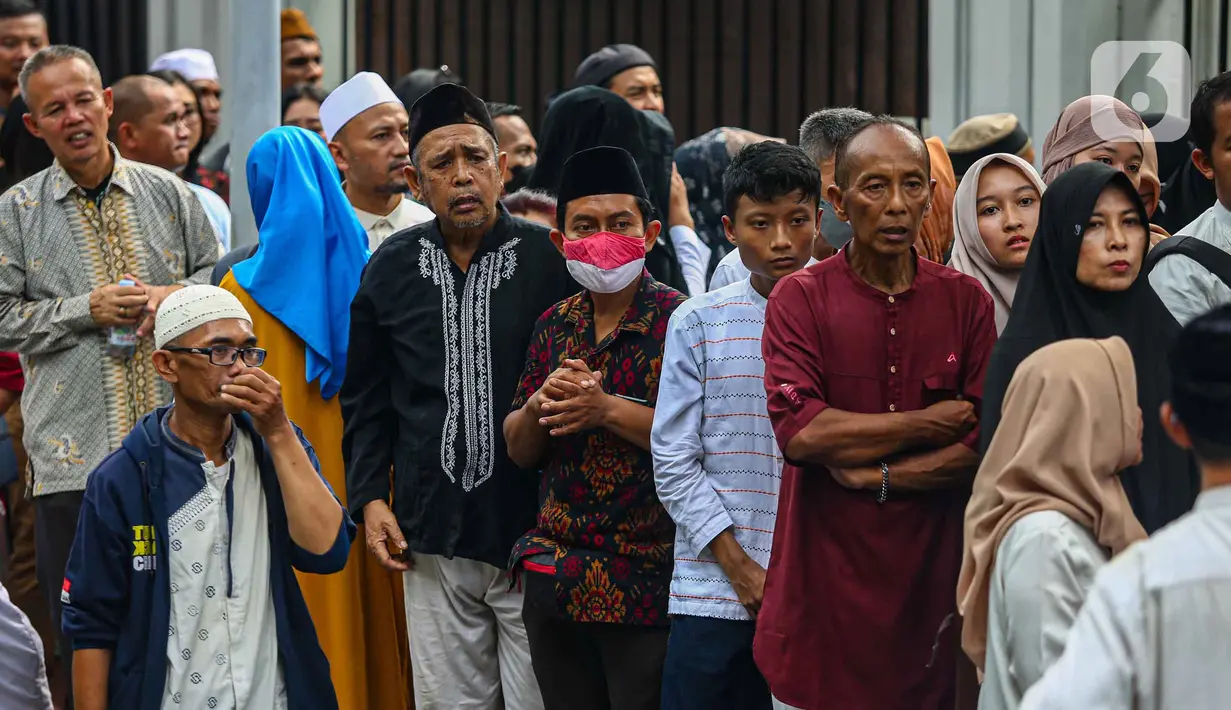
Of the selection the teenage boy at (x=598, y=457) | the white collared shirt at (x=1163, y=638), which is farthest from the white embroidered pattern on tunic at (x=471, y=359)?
the white collared shirt at (x=1163, y=638)

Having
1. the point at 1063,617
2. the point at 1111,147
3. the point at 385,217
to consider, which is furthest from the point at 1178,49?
→ the point at 1063,617

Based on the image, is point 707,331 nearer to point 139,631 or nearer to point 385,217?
point 139,631

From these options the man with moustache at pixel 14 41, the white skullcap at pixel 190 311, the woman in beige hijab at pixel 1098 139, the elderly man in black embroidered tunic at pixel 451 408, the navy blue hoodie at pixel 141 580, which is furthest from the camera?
the man with moustache at pixel 14 41

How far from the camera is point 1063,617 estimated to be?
9.71 ft

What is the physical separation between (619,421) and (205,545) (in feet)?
3.50

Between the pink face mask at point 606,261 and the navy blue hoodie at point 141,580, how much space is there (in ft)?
3.14

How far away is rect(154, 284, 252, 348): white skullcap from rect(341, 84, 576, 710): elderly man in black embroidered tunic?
834mm

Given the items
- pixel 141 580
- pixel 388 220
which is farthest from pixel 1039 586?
pixel 388 220

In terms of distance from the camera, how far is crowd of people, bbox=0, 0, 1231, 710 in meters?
3.07

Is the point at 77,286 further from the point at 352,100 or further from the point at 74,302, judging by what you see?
the point at 352,100

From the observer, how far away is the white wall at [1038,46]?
810 cm

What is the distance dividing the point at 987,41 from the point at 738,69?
1309 mm

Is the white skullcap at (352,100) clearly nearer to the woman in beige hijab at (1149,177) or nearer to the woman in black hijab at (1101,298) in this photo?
the woman in beige hijab at (1149,177)

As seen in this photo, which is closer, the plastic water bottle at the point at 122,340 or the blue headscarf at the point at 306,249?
the blue headscarf at the point at 306,249
